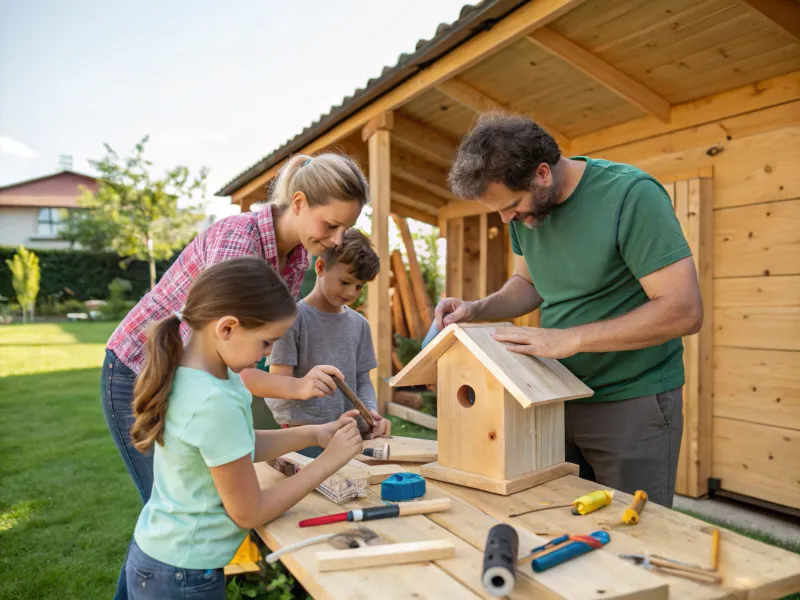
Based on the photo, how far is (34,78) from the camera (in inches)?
1645

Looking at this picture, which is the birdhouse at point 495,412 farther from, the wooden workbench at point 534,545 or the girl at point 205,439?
the girl at point 205,439

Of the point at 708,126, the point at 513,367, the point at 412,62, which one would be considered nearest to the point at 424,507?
the point at 513,367

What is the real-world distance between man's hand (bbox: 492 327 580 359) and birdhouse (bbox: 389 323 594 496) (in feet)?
0.11

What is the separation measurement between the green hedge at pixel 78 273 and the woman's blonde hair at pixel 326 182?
94.2 feet

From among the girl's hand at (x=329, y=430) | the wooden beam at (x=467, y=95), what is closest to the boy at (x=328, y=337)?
the girl's hand at (x=329, y=430)

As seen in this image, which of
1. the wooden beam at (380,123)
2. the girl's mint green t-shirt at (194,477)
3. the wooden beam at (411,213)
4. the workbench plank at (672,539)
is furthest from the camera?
the wooden beam at (411,213)

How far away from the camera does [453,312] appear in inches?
97.3

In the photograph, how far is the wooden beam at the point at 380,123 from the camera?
5909 millimetres

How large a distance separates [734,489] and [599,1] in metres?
3.57

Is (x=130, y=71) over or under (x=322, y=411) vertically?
over

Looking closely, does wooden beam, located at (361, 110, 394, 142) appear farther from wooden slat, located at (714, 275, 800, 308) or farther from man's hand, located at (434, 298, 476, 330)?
man's hand, located at (434, 298, 476, 330)

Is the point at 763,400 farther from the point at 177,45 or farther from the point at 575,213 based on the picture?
the point at 177,45

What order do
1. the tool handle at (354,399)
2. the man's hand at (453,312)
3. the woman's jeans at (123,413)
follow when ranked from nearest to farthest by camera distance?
the tool handle at (354,399) < the woman's jeans at (123,413) < the man's hand at (453,312)

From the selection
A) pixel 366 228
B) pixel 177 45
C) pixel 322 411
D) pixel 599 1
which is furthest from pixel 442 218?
pixel 177 45
